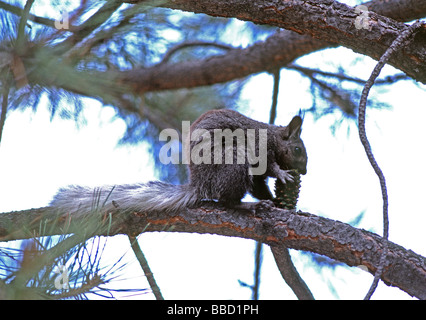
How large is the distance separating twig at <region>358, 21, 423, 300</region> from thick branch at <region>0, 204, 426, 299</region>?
10cm

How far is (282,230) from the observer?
1978 millimetres

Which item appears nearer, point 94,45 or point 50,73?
point 50,73

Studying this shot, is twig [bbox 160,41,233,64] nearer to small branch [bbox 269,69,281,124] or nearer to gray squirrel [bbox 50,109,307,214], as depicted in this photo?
small branch [bbox 269,69,281,124]

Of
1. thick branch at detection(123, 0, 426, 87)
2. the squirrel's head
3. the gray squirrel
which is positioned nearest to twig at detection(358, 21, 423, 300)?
thick branch at detection(123, 0, 426, 87)

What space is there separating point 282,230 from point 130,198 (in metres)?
0.71

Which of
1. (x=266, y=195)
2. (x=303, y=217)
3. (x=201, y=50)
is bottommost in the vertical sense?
(x=303, y=217)

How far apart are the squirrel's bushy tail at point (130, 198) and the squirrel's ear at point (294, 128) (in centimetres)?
67

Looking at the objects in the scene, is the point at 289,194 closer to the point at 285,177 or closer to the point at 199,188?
the point at 285,177

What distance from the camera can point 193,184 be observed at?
7.45ft

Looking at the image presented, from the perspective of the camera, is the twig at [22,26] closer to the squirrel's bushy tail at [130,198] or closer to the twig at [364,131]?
the squirrel's bushy tail at [130,198]

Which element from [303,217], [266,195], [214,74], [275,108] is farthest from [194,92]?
[303,217]

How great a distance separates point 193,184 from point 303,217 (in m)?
0.56
